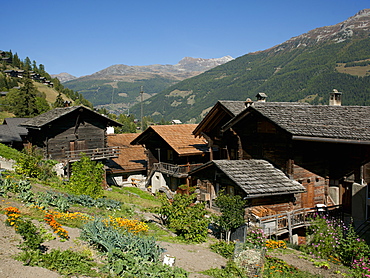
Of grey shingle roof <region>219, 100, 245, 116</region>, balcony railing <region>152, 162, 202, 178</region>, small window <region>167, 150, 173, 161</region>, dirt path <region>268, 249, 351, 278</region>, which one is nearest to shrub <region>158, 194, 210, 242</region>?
dirt path <region>268, 249, 351, 278</region>

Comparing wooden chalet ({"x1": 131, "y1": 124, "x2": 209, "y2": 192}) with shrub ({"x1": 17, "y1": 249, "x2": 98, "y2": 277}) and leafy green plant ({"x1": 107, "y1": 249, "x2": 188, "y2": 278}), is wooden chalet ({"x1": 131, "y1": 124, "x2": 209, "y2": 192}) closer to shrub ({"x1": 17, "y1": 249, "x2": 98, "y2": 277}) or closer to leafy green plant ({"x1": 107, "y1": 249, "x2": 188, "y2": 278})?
leafy green plant ({"x1": 107, "y1": 249, "x2": 188, "y2": 278})

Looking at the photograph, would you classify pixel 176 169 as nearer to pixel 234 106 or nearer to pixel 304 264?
pixel 234 106

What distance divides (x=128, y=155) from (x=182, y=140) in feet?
31.0

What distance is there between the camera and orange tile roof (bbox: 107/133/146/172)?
37509 mm

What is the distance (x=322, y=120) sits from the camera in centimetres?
1991

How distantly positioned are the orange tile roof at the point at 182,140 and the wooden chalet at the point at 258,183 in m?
9.27

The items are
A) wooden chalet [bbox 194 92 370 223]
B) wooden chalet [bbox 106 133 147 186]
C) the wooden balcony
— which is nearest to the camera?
the wooden balcony

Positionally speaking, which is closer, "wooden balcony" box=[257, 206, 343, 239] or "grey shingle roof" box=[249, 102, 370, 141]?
"wooden balcony" box=[257, 206, 343, 239]

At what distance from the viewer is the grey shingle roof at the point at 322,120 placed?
17812 mm

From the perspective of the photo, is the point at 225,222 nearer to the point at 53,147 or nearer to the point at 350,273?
the point at 350,273

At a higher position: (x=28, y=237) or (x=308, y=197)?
(x=28, y=237)

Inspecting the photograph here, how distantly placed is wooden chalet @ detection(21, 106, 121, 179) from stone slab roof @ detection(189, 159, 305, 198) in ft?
54.1

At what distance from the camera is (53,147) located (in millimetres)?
32875

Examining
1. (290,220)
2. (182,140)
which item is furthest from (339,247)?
(182,140)
